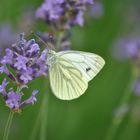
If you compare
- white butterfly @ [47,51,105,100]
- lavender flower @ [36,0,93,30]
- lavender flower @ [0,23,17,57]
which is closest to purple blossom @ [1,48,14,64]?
white butterfly @ [47,51,105,100]

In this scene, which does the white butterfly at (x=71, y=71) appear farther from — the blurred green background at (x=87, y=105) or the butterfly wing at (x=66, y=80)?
the blurred green background at (x=87, y=105)

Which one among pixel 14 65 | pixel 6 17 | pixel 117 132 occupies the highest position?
pixel 14 65

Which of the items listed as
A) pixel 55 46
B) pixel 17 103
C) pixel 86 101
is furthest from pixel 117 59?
pixel 17 103

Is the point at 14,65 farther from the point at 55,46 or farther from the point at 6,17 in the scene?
the point at 6,17

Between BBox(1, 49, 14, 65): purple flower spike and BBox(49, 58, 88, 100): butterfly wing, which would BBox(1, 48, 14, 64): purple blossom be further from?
BBox(49, 58, 88, 100): butterfly wing

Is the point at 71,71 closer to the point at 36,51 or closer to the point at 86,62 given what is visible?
the point at 86,62

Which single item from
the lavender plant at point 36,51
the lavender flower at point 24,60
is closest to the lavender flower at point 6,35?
the lavender plant at point 36,51
